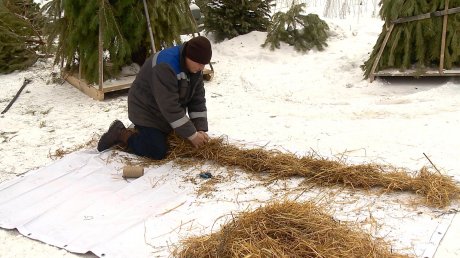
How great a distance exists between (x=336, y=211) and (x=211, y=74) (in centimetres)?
419

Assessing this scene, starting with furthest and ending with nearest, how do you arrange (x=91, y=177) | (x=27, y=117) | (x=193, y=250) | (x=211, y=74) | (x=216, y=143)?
1. (x=211, y=74)
2. (x=27, y=117)
3. (x=216, y=143)
4. (x=91, y=177)
5. (x=193, y=250)

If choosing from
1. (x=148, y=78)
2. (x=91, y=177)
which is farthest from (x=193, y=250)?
(x=148, y=78)

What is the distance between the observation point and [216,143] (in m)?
4.25

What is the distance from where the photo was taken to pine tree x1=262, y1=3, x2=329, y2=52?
322 inches

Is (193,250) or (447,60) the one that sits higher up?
(447,60)

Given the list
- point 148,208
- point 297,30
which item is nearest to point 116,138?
point 148,208

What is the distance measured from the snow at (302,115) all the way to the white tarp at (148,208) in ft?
0.13

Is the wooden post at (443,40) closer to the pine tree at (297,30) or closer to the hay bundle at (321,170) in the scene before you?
the pine tree at (297,30)

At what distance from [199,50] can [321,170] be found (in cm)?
134

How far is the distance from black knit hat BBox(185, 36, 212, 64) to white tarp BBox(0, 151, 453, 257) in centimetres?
92

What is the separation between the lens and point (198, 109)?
14.3 feet

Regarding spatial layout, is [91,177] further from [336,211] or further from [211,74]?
[211,74]

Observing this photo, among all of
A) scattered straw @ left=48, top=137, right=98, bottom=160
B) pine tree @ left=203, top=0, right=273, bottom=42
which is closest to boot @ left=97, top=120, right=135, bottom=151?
scattered straw @ left=48, top=137, right=98, bottom=160

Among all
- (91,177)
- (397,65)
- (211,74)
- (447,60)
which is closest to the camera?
(91,177)
